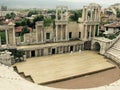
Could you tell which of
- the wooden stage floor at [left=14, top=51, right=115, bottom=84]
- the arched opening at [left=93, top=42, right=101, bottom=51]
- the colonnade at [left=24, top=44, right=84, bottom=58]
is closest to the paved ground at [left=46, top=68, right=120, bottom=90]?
the wooden stage floor at [left=14, top=51, right=115, bottom=84]

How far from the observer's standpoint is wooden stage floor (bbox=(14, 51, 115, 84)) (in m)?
19.3

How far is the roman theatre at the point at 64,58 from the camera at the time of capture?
17.6 m

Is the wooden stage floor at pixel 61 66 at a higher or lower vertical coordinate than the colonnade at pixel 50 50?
lower

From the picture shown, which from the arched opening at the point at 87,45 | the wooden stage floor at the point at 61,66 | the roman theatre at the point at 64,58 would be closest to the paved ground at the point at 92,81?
the roman theatre at the point at 64,58

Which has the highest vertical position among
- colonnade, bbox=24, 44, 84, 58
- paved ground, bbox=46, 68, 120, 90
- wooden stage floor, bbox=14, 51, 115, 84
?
colonnade, bbox=24, 44, 84, 58

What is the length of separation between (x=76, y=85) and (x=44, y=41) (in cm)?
1176

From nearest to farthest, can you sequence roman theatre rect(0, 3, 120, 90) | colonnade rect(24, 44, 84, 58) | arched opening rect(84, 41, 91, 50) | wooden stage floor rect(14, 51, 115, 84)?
roman theatre rect(0, 3, 120, 90), wooden stage floor rect(14, 51, 115, 84), colonnade rect(24, 44, 84, 58), arched opening rect(84, 41, 91, 50)

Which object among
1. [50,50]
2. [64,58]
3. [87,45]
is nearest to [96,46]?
Result: [87,45]

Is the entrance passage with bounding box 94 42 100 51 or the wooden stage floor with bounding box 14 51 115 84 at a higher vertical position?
the entrance passage with bounding box 94 42 100 51

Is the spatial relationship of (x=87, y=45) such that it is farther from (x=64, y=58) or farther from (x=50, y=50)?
(x=50, y=50)

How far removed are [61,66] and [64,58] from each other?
10.6ft

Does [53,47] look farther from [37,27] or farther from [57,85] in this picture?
[57,85]

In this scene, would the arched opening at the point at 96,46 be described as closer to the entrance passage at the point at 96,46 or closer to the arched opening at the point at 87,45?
the entrance passage at the point at 96,46

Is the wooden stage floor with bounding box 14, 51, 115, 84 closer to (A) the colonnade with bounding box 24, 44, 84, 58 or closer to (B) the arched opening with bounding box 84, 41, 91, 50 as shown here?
(A) the colonnade with bounding box 24, 44, 84, 58
